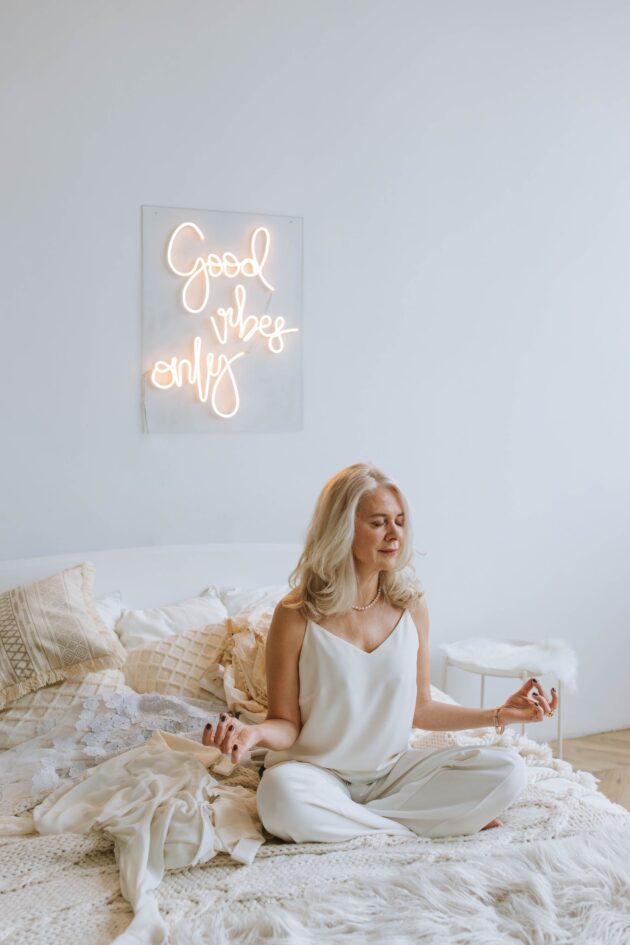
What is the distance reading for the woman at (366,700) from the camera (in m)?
1.86

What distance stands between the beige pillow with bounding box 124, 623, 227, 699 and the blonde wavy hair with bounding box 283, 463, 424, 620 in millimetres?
600

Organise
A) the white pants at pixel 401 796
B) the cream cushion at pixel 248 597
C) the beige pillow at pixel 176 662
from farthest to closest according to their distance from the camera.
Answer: the cream cushion at pixel 248 597, the beige pillow at pixel 176 662, the white pants at pixel 401 796

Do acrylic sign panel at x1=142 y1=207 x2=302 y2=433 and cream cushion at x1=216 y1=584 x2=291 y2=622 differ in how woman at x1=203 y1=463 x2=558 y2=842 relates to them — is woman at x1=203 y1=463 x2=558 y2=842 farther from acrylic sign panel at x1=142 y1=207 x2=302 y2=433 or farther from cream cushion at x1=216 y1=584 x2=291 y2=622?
acrylic sign panel at x1=142 y1=207 x2=302 y2=433

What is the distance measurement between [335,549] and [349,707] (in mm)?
319

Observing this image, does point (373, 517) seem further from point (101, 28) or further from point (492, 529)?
point (101, 28)

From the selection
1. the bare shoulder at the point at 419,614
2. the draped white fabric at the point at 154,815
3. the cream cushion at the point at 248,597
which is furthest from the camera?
the cream cushion at the point at 248,597

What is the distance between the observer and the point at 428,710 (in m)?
2.11

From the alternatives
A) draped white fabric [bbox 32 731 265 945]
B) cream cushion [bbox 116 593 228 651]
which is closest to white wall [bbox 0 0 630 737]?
cream cushion [bbox 116 593 228 651]

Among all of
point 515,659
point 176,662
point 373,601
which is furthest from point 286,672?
point 515,659

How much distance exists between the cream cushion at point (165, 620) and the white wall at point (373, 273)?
0.29 meters

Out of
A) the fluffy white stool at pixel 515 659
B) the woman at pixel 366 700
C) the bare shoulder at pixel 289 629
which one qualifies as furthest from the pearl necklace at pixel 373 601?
the fluffy white stool at pixel 515 659

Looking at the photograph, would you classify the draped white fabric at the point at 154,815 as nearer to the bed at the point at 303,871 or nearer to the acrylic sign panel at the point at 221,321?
the bed at the point at 303,871

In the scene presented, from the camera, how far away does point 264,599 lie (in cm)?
295

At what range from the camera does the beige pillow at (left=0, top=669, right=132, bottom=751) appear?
233 cm
